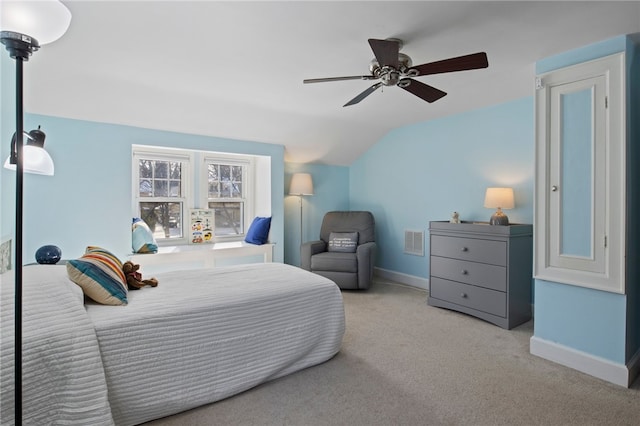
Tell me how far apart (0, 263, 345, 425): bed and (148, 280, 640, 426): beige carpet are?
0.16m

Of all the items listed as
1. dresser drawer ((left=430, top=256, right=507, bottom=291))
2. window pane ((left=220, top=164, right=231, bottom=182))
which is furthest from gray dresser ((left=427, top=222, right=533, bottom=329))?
window pane ((left=220, top=164, right=231, bottom=182))

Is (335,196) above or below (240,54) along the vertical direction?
below

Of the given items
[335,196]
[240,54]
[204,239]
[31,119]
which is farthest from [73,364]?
[335,196]

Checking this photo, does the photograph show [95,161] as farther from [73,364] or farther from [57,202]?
[73,364]

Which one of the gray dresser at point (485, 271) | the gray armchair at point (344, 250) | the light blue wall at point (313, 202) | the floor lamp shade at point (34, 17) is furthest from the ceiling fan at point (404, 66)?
the light blue wall at point (313, 202)

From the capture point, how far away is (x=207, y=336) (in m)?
1.84

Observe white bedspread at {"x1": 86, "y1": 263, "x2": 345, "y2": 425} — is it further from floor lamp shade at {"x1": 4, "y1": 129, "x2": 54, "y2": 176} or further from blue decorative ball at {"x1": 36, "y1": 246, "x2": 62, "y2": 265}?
floor lamp shade at {"x1": 4, "y1": 129, "x2": 54, "y2": 176}

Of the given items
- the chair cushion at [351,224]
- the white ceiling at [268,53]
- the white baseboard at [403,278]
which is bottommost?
the white baseboard at [403,278]

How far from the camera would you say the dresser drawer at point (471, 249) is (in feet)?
10.1

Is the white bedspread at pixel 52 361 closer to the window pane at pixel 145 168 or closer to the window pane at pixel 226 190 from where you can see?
the window pane at pixel 145 168

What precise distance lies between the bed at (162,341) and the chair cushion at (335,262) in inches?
67.7

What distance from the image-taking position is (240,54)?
7.66 ft

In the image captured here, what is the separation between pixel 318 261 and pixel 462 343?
2076mm

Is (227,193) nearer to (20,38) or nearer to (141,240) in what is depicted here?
(141,240)
